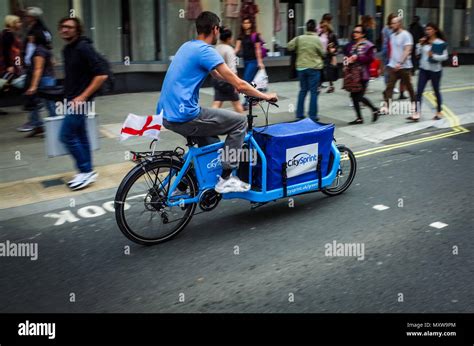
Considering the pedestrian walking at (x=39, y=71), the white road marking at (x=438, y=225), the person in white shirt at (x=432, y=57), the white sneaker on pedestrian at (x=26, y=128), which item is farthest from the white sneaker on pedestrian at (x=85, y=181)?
the person in white shirt at (x=432, y=57)

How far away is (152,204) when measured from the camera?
561cm

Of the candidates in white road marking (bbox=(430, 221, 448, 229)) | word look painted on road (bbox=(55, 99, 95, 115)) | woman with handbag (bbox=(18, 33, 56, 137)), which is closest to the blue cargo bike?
white road marking (bbox=(430, 221, 448, 229))

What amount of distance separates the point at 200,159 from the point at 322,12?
13.9 meters

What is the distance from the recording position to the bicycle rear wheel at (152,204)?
17.6 ft

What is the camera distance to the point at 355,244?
547 centimetres

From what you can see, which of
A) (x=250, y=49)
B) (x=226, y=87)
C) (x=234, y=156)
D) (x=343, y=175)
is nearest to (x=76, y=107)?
(x=234, y=156)

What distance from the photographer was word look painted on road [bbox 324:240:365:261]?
208 inches

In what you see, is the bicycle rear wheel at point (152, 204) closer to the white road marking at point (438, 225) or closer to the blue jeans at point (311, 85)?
the white road marking at point (438, 225)
